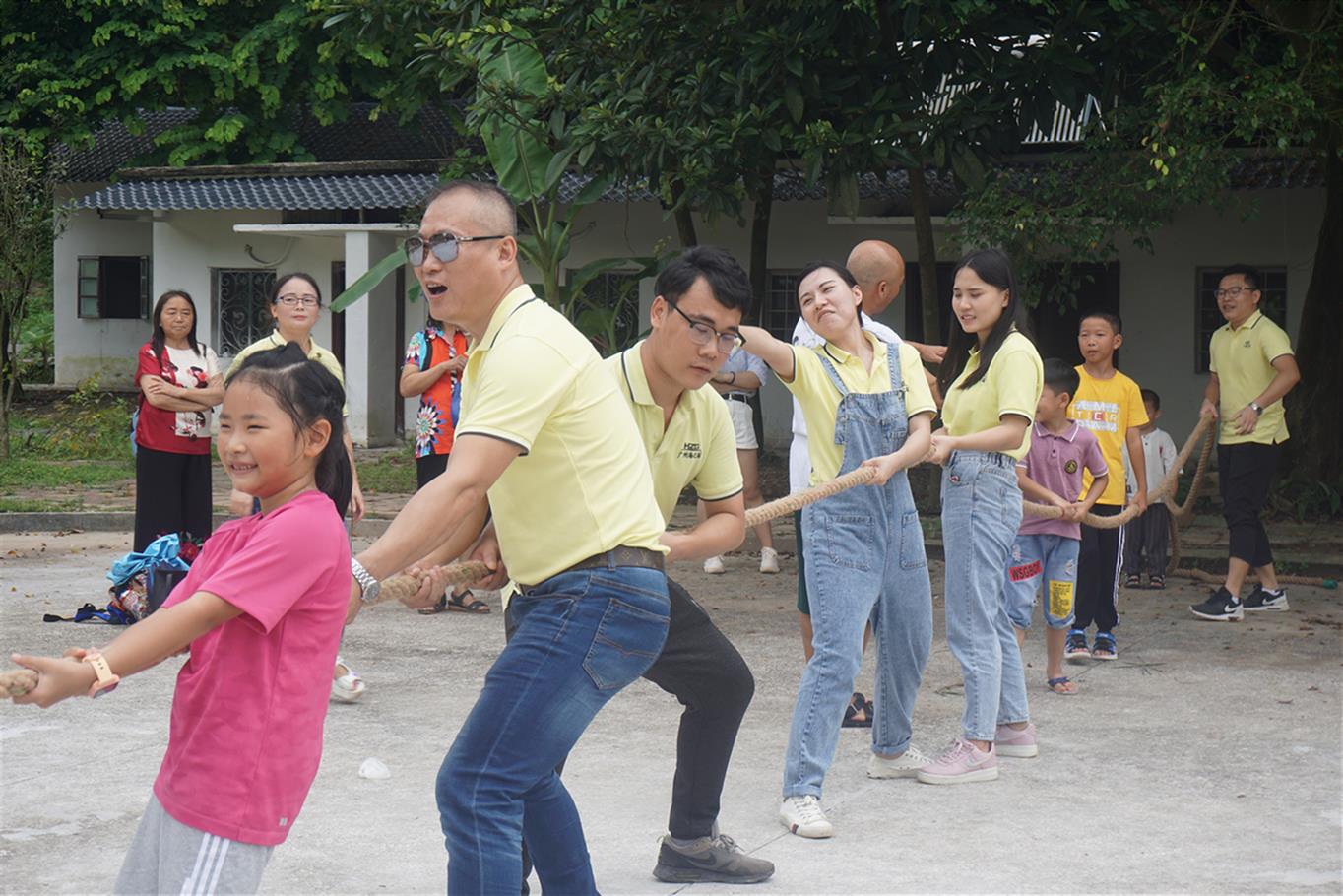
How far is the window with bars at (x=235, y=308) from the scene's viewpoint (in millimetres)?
22812

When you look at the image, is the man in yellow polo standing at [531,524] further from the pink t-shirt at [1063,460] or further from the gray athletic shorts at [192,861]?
the pink t-shirt at [1063,460]

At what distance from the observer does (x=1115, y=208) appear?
10438 mm

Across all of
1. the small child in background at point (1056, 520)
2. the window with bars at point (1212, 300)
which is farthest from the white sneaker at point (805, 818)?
the window with bars at point (1212, 300)

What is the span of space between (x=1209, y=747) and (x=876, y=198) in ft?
41.5

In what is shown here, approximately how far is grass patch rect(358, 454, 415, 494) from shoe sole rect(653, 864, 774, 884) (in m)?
11.1

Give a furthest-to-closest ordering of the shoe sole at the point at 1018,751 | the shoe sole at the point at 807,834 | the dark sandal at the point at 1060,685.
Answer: the dark sandal at the point at 1060,685 < the shoe sole at the point at 1018,751 < the shoe sole at the point at 807,834

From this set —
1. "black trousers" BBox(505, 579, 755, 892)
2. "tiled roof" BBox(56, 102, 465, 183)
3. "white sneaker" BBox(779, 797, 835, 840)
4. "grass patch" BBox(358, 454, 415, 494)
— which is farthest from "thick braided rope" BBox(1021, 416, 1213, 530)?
"tiled roof" BBox(56, 102, 465, 183)

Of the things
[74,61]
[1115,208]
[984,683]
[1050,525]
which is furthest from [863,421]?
[74,61]

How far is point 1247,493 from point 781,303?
34.6ft

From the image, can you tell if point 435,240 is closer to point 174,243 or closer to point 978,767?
point 978,767

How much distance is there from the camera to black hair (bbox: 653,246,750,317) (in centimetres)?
411

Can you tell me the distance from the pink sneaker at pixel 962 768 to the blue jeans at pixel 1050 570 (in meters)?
1.38

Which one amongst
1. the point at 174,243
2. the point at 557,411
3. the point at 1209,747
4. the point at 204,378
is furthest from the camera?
the point at 174,243

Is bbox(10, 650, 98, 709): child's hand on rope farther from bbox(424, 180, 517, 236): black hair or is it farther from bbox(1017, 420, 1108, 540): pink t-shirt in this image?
bbox(1017, 420, 1108, 540): pink t-shirt
